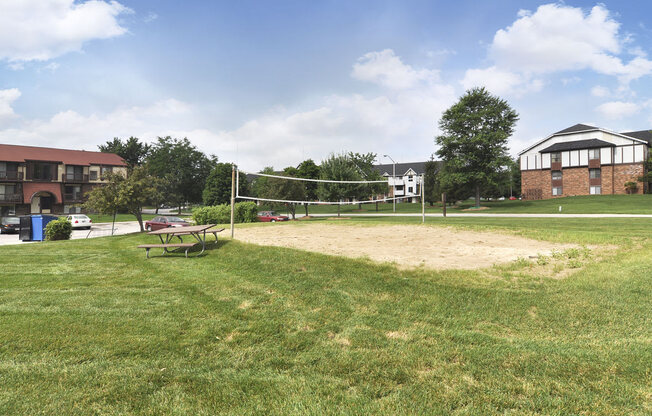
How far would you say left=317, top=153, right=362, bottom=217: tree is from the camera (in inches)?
1351

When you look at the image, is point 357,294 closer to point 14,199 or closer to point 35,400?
point 35,400

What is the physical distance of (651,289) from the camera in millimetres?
5402

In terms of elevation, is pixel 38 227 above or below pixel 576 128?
below

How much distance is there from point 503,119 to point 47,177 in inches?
2528

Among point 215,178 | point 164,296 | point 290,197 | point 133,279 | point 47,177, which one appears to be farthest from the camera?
point 215,178

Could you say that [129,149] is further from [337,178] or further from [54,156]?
A: [337,178]

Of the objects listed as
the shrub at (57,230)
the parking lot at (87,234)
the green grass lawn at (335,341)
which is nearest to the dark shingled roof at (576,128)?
the green grass lawn at (335,341)

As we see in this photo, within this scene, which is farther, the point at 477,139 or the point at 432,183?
the point at 432,183

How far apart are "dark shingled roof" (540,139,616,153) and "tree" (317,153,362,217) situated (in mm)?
38345

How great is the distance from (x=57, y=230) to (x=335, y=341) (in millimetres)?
19450

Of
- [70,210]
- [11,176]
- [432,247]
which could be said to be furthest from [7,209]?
[432,247]

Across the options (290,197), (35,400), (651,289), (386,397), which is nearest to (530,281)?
(651,289)

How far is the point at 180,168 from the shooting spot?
64750mm

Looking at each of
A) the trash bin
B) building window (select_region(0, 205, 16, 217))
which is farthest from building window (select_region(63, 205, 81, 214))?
the trash bin
